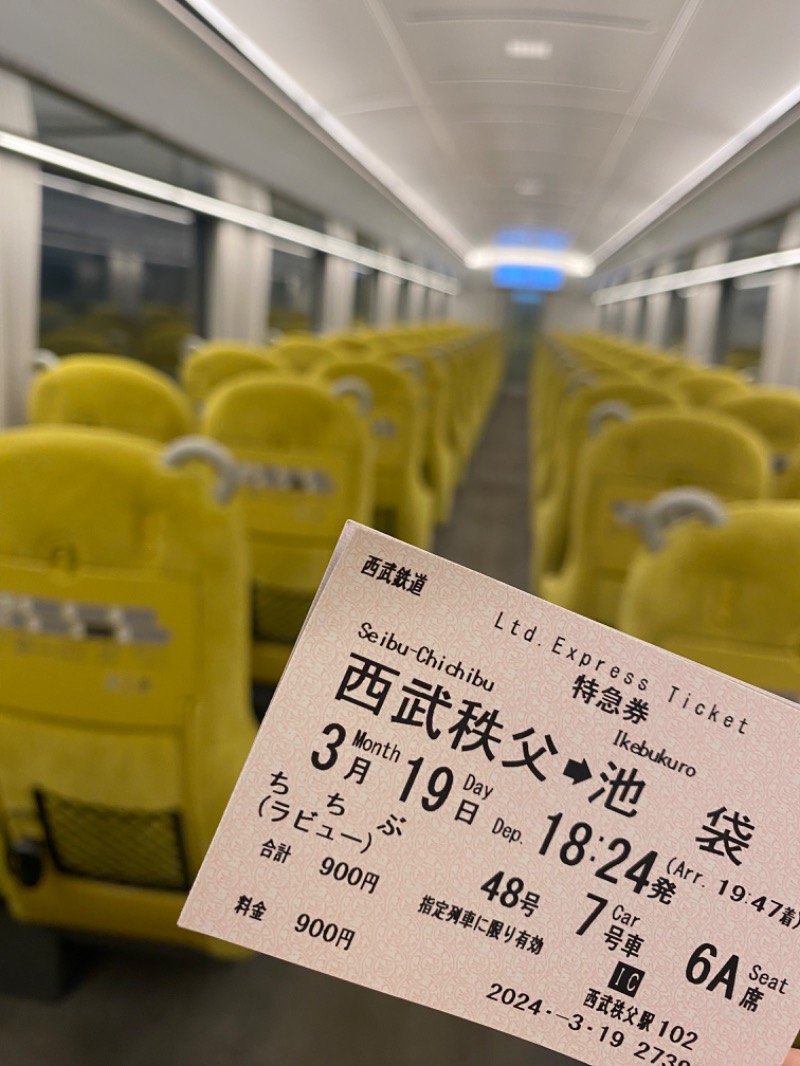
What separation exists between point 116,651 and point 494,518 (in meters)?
6.45

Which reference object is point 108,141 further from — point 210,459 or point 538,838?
point 538,838

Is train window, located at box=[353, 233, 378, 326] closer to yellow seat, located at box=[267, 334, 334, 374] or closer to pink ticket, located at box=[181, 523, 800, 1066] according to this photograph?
yellow seat, located at box=[267, 334, 334, 374]

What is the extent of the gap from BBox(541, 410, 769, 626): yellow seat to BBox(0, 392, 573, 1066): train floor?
1.46 meters

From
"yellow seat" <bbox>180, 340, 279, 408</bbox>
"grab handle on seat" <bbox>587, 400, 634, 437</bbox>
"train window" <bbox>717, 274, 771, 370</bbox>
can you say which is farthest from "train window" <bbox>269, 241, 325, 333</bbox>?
"grab handle on seat" <bbox>587, 400, 634, 437</bbox>

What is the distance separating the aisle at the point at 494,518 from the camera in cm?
643

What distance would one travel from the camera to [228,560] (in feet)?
5.35

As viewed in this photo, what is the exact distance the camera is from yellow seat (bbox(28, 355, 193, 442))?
333 cm

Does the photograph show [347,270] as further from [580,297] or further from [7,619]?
[580,297]

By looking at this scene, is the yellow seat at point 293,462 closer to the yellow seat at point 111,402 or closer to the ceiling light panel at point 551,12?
the yellow seat at point 111,402

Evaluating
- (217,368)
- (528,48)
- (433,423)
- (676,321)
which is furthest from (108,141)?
(676,321)

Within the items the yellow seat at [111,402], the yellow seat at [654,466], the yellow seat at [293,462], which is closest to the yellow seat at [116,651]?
the yellow seat at [293,462]

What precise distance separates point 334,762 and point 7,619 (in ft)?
3.72

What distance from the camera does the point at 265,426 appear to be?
294cm

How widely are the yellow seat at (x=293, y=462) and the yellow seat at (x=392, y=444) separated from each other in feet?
4.08
